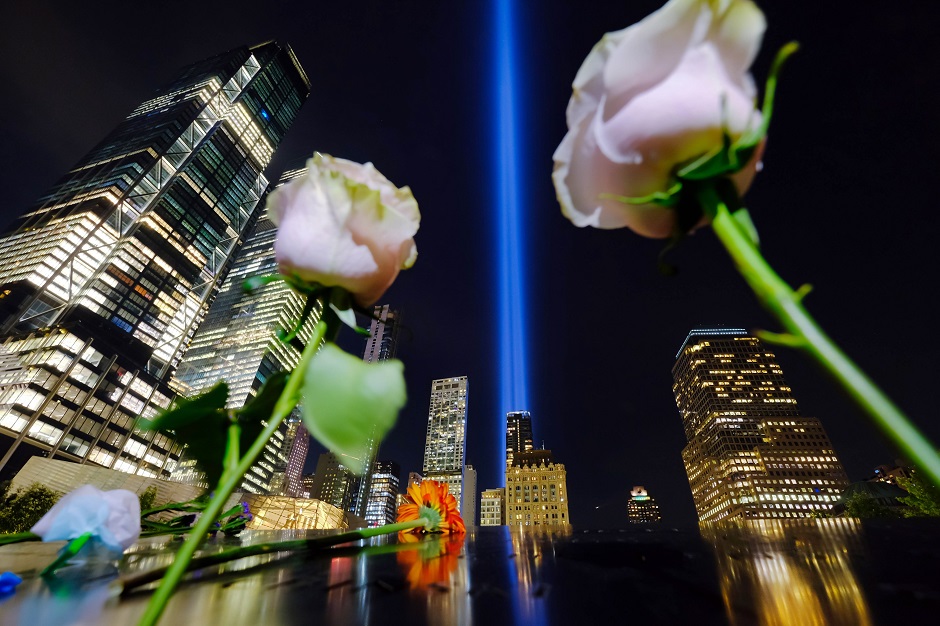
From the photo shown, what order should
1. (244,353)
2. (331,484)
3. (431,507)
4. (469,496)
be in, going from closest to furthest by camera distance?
(431,507)
(244,353)
(331,484)
(469,496)

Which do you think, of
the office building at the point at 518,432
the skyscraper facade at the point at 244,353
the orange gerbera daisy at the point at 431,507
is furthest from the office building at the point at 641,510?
the orange gerbera daisy at the point at 431,507

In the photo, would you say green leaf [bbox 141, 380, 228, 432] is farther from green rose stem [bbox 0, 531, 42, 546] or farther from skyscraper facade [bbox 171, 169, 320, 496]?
skyscraper facade [bbox 171, 169, 320, 496]

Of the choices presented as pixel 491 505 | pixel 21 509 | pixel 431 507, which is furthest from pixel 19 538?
pixel 491 505

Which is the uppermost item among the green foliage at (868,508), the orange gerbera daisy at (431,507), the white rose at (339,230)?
the green foliage at (868,508)

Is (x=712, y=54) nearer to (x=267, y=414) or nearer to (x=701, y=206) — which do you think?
(x=701, y=206)

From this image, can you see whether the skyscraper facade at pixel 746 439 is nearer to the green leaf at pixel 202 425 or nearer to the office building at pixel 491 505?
the office building at pixel 491 505

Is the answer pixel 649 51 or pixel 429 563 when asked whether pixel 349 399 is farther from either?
pixel 429 563
